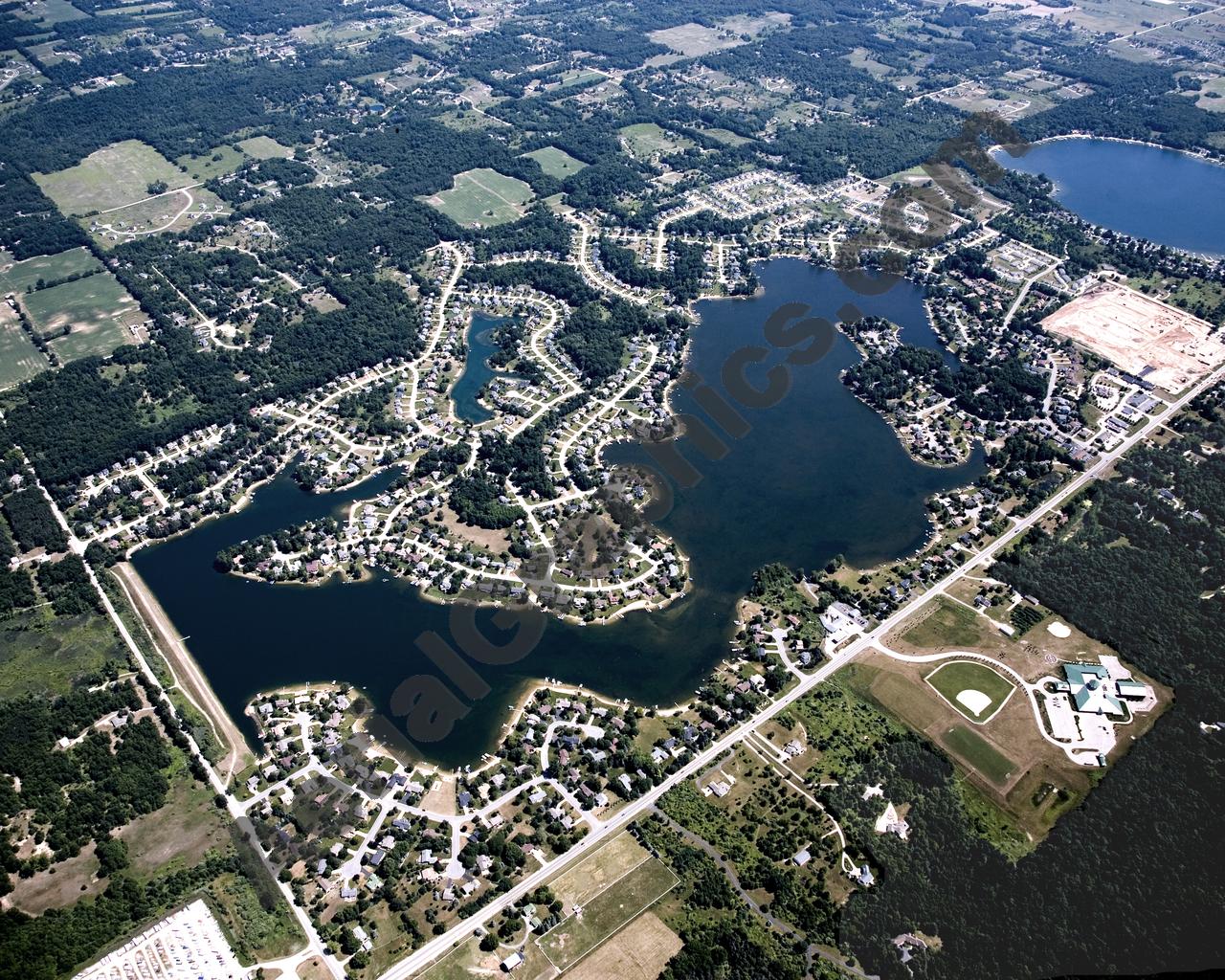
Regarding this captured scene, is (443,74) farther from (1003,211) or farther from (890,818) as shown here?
(890,818)

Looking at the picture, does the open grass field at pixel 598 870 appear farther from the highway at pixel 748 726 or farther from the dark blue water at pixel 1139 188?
the dark blue water at pixel 1139 188

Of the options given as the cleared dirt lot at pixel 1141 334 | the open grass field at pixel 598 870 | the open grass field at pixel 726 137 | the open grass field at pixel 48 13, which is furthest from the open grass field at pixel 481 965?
the open grass field at pixel 48 13

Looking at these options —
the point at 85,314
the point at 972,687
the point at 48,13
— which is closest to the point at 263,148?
the point at 85,314

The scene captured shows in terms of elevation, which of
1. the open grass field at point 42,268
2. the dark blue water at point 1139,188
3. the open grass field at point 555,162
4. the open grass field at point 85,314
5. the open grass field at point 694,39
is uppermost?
the open grass field at point 42,268

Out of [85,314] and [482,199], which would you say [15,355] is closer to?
[85,314]

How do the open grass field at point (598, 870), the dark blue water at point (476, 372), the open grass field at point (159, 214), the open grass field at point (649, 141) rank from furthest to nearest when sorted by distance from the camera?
the open grass field at point (649, 141) → the open grass field at point (159, 214) → the dark blue water at point (476, 372) → the open grass field at point (598, 870)
